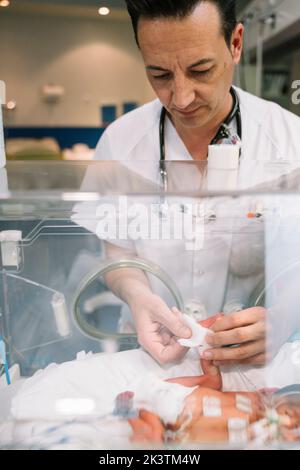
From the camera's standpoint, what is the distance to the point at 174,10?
1020 millimetres

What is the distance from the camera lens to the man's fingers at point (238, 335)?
107 centimetres

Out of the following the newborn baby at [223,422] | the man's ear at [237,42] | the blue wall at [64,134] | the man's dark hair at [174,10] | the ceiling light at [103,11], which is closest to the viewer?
the newborn baby at [223,422]

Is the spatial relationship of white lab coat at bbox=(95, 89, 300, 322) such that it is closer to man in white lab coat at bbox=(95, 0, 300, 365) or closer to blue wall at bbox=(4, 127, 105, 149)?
man in white lab coat at bbox=(95, 0, 300, 365)

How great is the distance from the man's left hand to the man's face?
553 millimetres

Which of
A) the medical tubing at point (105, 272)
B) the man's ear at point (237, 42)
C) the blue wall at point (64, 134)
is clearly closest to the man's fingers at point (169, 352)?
the medical tubing at point (105, 272)

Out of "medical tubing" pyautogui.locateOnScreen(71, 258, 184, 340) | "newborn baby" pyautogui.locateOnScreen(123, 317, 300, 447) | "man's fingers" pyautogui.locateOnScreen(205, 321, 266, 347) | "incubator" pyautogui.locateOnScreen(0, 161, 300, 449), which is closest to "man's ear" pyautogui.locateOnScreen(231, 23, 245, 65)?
"incubator" pyautogui.locateOnScreen(0, 161, 300, 449)

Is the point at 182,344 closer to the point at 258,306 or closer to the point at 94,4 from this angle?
the point at 258,306

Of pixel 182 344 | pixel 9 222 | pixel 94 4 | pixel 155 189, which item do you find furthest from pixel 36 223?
pixel 94 4

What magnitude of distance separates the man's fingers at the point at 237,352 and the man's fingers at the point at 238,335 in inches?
0.6

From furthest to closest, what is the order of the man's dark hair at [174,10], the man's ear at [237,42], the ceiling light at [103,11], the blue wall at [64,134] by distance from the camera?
the blue wall at [64,134]
the ceiling light at [103,11]
the man's ear at [237,42]
the man's dark hair at [174,10]

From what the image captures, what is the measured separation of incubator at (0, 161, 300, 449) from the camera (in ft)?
3.04

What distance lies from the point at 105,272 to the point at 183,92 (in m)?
0.53

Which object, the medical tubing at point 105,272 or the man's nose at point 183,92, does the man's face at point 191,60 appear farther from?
the medical tubing at point 105,272

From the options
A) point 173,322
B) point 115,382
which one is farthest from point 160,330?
point 115,382
